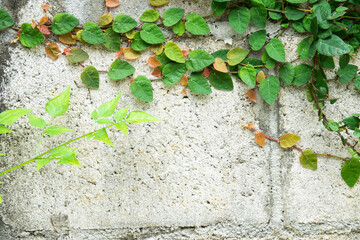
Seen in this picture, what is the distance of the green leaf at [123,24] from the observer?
0.71 metres

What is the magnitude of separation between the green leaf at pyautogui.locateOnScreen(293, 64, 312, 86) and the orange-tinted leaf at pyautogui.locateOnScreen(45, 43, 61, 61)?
20.6 inches

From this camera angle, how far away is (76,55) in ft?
2.35

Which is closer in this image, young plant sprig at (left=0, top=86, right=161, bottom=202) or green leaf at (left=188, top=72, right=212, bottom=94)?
young plant sprig at (left=0, top=86, right=161, bottom=202)

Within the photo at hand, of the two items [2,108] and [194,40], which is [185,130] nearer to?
[194,40]

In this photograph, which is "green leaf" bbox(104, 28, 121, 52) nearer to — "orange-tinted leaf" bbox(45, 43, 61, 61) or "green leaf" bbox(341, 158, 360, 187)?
"orange-tinted leaf" bbox(45, 43, 61, 61)

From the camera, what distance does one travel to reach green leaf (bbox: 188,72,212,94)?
0.73m

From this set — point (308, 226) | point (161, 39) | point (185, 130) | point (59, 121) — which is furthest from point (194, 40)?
point (308, 226)

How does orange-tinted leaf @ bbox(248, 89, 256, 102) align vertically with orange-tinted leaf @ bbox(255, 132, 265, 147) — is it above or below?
above

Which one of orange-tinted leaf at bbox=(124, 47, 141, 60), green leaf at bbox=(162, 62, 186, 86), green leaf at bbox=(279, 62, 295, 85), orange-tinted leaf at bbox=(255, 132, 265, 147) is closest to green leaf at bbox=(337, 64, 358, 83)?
green leaf at bbox=(279, 62, 295, 85)

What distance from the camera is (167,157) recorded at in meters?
0.74

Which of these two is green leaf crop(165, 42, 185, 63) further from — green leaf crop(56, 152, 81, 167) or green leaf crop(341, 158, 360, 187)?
green leaf crop(341, 158, 360, 187)

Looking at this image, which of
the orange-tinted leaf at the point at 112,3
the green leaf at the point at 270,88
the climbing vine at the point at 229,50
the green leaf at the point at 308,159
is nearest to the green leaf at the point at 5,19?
the climbing vine at the point at 229,50

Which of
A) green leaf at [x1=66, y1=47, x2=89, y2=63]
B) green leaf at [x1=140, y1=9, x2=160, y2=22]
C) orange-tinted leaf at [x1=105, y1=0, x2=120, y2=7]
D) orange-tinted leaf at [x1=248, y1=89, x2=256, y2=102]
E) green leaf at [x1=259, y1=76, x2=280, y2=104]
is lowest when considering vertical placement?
orange-tinted leaf at [x1=248, y1=89, x2=256, y2=102]

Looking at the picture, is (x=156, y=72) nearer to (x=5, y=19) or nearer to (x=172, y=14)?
(x=172, y=14)
